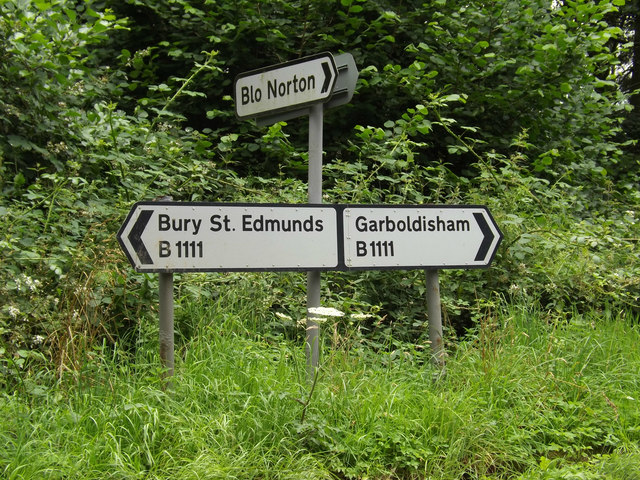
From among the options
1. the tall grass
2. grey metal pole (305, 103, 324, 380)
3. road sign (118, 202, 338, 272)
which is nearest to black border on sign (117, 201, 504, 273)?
road sign (118, 202, 338, 272)

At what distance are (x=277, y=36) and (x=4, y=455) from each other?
5.07 metres

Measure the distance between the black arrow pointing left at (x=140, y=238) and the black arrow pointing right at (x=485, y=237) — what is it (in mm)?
1892

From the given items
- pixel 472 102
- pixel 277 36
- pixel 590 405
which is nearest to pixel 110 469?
pixel 590 405

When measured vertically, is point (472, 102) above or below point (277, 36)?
below

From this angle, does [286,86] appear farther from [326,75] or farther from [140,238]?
[140,238]

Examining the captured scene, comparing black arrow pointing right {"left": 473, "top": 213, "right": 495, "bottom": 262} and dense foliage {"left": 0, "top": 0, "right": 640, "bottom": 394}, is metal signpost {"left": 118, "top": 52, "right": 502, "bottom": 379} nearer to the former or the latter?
black arrow pointing right {"left": 473, "top": 213, "right": 495, "bottom": 262}

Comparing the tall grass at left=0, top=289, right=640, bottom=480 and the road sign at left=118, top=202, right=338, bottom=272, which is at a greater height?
the road sign at left=118, top=202, right=338, bottom=272

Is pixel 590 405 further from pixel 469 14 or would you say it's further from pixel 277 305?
pixel 469 14

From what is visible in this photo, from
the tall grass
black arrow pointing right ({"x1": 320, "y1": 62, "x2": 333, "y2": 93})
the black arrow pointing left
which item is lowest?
the tall grass

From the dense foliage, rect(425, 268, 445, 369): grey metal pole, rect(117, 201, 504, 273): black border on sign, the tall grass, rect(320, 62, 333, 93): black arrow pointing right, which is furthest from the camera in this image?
the dense foliage

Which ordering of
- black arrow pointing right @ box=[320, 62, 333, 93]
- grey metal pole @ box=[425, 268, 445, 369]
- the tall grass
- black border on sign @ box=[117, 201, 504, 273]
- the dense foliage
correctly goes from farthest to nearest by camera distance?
the dense foliage
grey metal pole @ box=[425, 268, 445, 369]
black arrow pointing right @ box=[320, 62, 333, 93]
black border on sign @ box=[117, 201, 504, 273]
the tall grass

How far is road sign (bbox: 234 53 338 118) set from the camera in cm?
358

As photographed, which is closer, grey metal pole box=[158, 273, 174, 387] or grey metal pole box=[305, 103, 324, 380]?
grey metal pole box=[158, 273, 174, 387]

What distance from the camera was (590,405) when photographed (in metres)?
3.67
